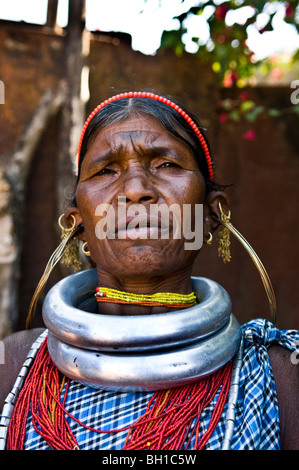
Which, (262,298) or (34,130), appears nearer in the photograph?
(34,130)

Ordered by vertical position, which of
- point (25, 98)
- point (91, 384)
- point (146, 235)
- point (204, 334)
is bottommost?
point (91, 384)

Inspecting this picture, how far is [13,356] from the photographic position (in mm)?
2090

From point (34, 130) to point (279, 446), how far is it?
3253mm

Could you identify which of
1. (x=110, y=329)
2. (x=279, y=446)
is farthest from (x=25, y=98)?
(x=279, y=446)

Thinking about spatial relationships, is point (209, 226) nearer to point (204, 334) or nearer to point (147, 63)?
point (204, 334)

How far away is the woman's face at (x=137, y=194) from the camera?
6.15 feet

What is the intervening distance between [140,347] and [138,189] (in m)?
0.63

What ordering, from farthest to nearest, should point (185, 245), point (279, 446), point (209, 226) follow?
point (209, 226), point (185, 245), point (279, 446)

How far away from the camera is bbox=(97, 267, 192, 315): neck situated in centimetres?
199

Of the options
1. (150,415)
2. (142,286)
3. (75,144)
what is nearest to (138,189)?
A: (142,286)

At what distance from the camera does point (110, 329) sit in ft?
5.57

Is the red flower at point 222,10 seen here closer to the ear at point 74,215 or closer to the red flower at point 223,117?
the red flower at point 223,117

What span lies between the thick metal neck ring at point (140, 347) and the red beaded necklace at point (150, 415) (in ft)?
0.27

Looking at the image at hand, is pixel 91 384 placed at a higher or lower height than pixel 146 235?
lower
